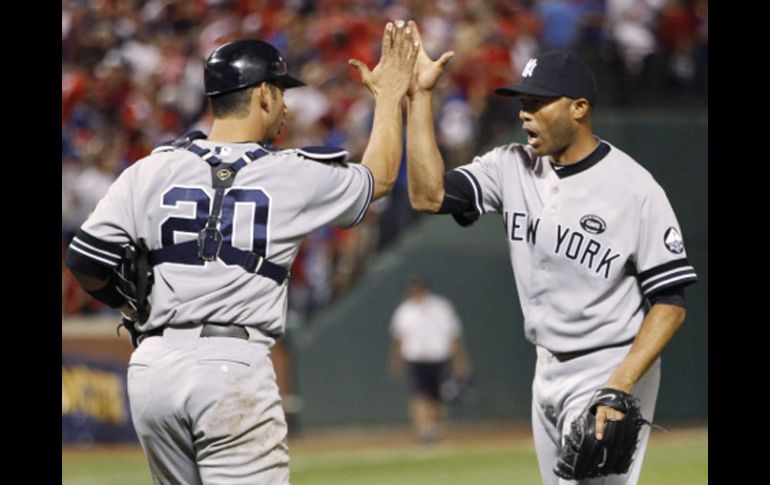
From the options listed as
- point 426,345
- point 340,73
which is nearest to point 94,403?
point 426,345

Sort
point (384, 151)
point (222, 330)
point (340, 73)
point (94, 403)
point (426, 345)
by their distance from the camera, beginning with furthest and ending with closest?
point (340, 73), point (426, 345), point (94, 403), point (384, 151), point (222, 330)

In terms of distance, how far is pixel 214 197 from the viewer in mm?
4258

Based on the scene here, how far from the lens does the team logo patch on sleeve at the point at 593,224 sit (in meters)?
4.83

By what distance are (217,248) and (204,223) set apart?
92mm

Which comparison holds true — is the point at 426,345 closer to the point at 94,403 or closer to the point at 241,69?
the point at 94,403

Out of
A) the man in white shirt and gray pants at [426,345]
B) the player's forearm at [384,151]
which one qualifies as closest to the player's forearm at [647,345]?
the player's forearm at [384,151]

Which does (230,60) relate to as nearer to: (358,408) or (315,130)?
(315,130)

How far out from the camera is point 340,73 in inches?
632

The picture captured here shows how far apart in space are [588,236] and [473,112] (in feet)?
35.1

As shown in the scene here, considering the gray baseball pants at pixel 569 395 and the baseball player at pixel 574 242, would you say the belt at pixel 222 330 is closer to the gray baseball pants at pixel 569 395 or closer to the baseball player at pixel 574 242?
the baseball player at pixel 574 242

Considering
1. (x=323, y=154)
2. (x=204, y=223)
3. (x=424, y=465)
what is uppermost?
(x=323, y=154)

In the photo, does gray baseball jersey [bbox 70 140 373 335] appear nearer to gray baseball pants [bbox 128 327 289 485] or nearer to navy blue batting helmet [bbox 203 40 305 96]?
gray baseball pants [bbox 128 327 289 485]

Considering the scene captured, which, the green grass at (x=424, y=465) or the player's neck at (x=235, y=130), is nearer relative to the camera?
the player's neck at (x=235, y=130)
